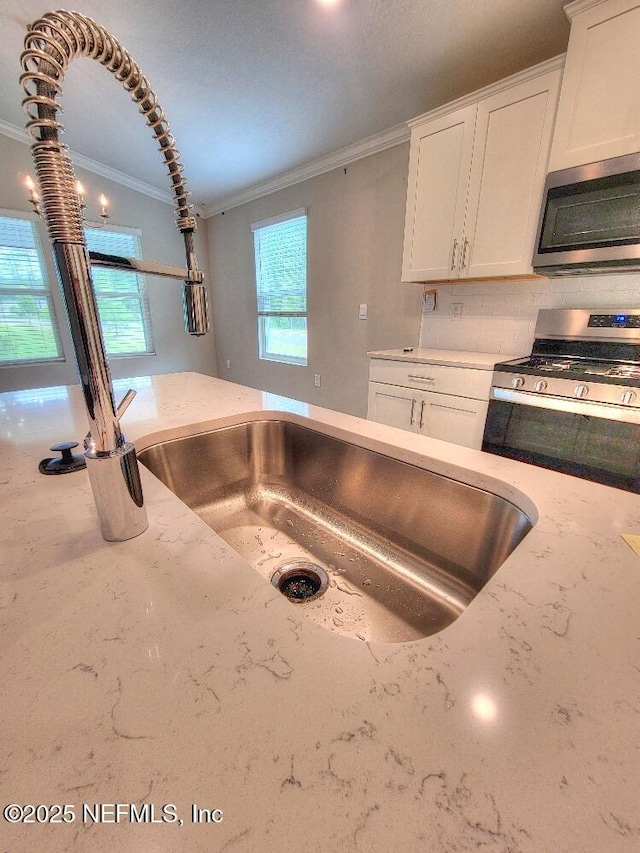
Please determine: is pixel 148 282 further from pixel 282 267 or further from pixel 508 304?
pixel 508 304

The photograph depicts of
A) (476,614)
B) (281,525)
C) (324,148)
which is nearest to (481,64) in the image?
(324,148)

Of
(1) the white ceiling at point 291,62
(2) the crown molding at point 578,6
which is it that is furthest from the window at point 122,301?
(2) the crown molding at point 578,6

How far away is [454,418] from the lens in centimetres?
206

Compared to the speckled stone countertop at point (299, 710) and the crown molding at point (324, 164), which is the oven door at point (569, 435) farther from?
the crown molding at point (324, 164)

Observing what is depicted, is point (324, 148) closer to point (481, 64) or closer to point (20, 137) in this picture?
point (481, 64)

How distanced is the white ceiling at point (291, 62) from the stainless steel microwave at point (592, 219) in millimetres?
696

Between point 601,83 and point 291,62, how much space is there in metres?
1.51

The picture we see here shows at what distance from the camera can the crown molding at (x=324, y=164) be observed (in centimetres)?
Result: 250

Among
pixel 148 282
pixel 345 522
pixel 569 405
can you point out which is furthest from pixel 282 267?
pixel 345 522

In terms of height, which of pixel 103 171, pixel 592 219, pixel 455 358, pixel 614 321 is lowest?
pixel 455 358

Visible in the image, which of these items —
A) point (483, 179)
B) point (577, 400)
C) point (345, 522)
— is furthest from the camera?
point (483, 179)

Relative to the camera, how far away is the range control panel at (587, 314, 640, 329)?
180 centimetres

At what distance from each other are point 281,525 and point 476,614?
27.4 inches

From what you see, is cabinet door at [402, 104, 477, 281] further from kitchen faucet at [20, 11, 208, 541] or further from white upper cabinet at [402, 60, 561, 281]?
kitchen faucet at [20, 11, 208, 541]
